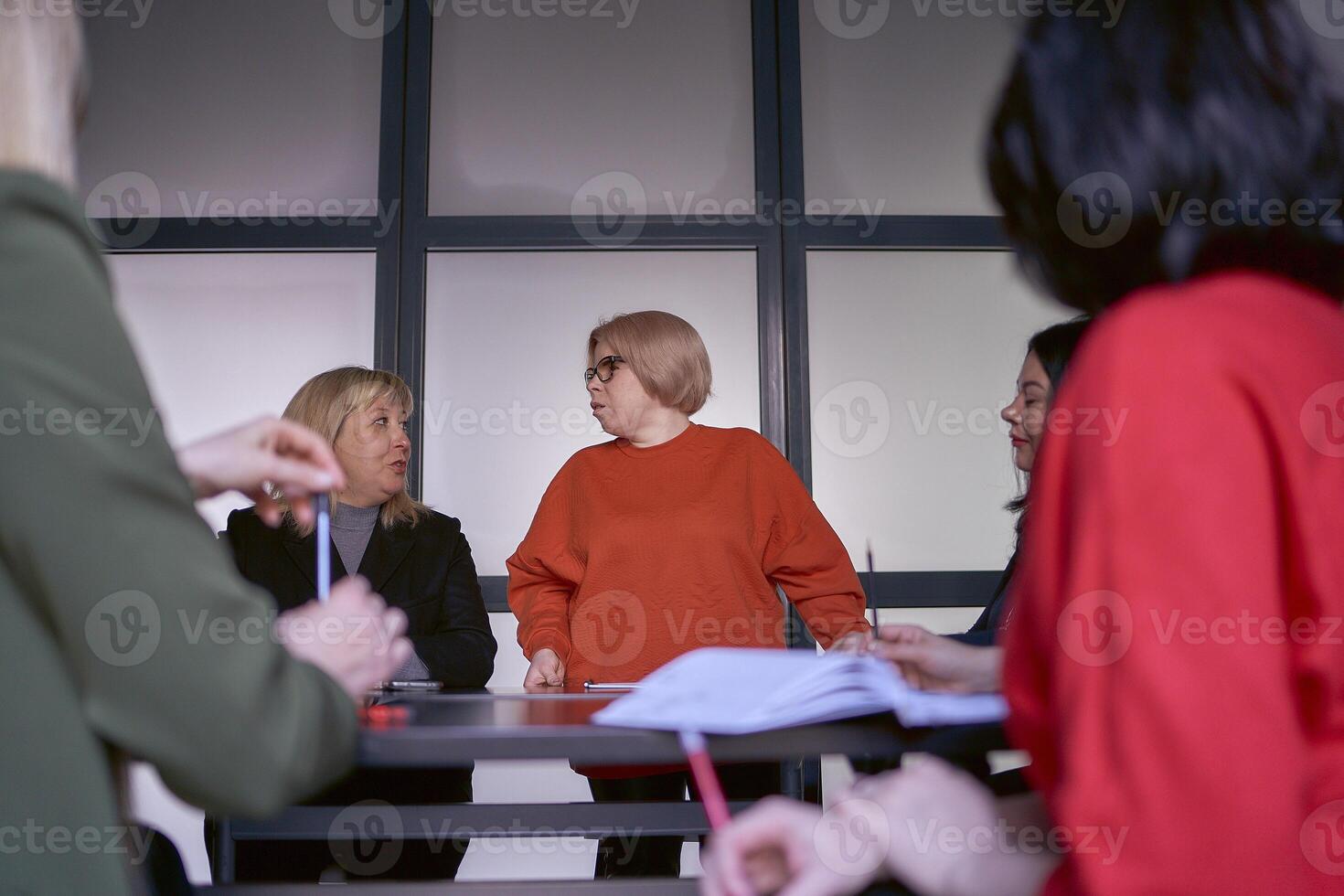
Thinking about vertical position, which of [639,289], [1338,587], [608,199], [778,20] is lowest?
[1338,587]

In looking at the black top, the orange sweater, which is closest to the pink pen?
the black top

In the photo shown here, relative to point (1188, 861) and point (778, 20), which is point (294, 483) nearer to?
point (1188, 861)

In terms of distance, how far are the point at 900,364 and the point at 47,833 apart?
10.4 feet

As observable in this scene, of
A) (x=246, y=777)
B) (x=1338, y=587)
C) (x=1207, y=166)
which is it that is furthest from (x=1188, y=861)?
(x=246, y=777)

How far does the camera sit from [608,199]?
3627 mm
